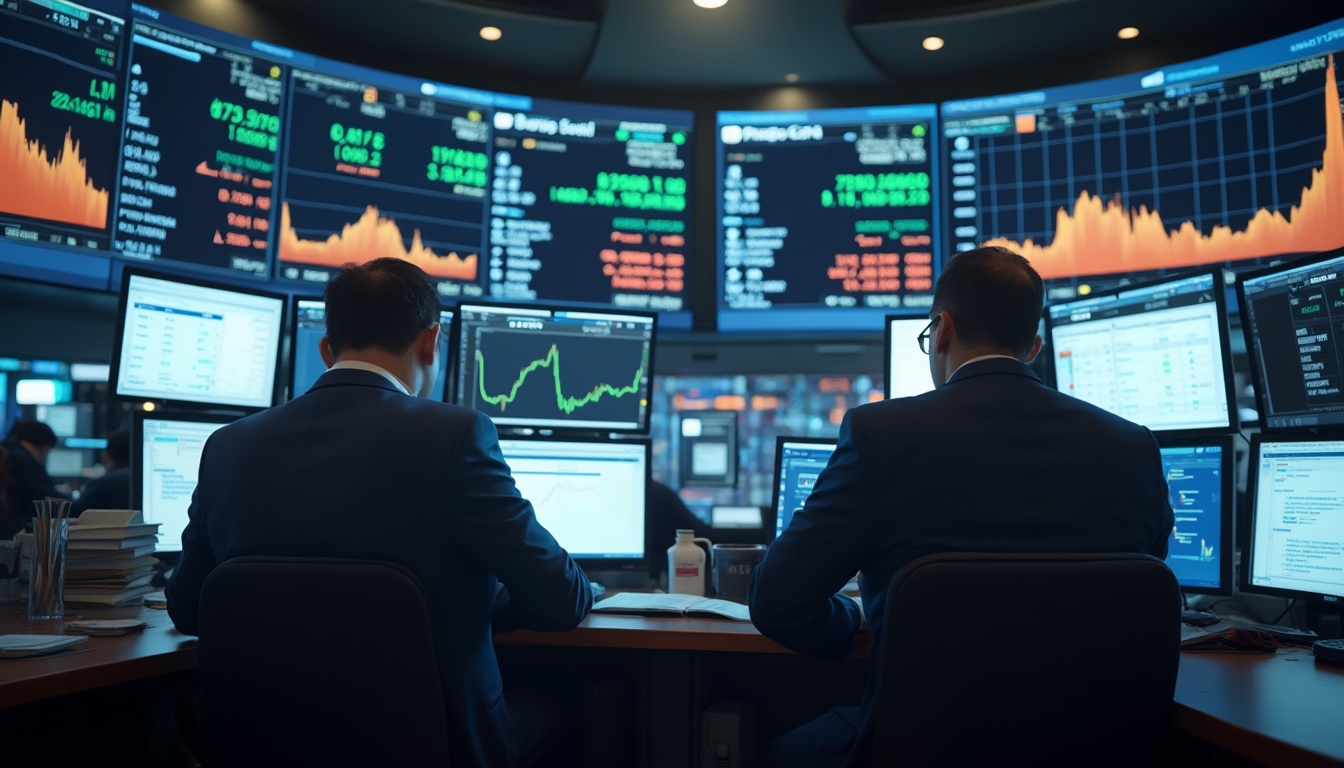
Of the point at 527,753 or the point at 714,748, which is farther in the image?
the point at 714,748

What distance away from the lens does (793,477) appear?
224cm

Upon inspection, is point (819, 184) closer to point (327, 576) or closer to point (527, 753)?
point (527, 753)

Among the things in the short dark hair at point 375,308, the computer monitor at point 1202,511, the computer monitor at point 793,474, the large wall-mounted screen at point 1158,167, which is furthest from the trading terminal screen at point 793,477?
the large wall-mounted screen at point 1158,167

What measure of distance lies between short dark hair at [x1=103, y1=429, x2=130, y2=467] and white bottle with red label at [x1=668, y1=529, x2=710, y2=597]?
6.59 feet

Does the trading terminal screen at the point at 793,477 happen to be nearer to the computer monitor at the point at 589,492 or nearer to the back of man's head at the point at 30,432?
the computer monitor at the point at 589,492

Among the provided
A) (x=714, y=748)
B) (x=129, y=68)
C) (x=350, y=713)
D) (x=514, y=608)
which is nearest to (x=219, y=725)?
(x=350, y=713)

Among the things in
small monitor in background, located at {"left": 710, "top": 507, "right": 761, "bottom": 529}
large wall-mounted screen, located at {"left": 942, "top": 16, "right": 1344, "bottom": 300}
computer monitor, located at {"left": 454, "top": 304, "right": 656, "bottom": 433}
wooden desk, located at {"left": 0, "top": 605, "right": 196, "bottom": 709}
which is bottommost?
wooden desk, located at {"left": 0, "top": 605, "right": 196, "bottom": 709}

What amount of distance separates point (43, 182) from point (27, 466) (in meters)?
0.80

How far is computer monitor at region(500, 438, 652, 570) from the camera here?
216cm

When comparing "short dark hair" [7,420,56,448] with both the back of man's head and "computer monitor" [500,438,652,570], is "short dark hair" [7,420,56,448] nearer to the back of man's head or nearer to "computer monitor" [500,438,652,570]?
the back of man's head

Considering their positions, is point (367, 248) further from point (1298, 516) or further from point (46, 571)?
point (1298, 516)

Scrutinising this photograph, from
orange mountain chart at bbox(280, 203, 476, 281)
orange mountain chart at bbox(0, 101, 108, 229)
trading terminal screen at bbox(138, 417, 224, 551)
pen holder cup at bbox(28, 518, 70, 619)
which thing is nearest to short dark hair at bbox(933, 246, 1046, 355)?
trading terminal screen at bbox(138, 417, 224, 551)

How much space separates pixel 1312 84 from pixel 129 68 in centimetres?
351

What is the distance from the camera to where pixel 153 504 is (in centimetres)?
199
